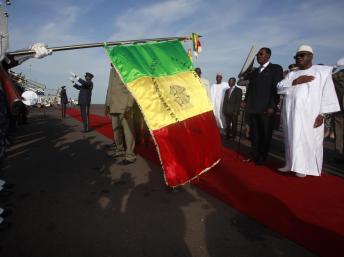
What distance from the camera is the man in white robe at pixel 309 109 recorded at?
4512 millimetres

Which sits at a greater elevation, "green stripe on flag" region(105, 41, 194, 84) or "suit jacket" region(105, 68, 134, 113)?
"green stripe on flag" region(105, 41, 194, 84)

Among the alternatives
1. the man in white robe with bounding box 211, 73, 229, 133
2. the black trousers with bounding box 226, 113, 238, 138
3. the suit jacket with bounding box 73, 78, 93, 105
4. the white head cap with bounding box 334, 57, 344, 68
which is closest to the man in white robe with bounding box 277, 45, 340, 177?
the white head cap with bounding box 334, 57, 344, 68

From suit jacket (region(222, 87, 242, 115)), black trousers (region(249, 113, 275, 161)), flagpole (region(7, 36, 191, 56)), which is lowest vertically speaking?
black trousers (region(249, 113, 275, 161))

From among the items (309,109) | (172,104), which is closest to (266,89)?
(309,109)

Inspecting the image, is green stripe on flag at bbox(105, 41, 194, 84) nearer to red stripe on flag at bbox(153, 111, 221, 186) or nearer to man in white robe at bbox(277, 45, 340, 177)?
red stripe on flag at bbox(153, 111, 221, 186)

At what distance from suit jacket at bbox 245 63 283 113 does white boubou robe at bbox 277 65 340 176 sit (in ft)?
1.63

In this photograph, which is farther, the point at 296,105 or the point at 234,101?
the point at 234,101

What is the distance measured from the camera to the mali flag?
11.2 ft

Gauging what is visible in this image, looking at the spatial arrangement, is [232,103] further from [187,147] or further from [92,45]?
[92,45]

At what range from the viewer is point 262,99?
17.3 ft

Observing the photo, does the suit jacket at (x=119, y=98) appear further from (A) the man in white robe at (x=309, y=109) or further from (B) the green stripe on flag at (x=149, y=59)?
(A) the man in white robe at (x=309, y=109)

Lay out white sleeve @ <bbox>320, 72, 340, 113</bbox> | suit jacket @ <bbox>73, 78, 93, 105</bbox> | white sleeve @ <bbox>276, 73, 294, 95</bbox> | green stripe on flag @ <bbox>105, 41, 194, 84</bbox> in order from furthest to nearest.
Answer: suit jacket @ <bbox>73, 78, 93, 105</bbox>, white sleeve @ <bbox>276, 73, 294, 95</bbox>, white sleeve @ <bbox>320, 72, 340, 113</bbox>, green stripe on flag @ <bbox>105, 41, 194, 84</bbox>

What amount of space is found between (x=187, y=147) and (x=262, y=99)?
2306 mm

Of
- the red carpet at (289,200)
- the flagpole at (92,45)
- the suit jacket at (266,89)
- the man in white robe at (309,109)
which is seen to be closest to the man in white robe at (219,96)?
the suit jacket at (266,89)
